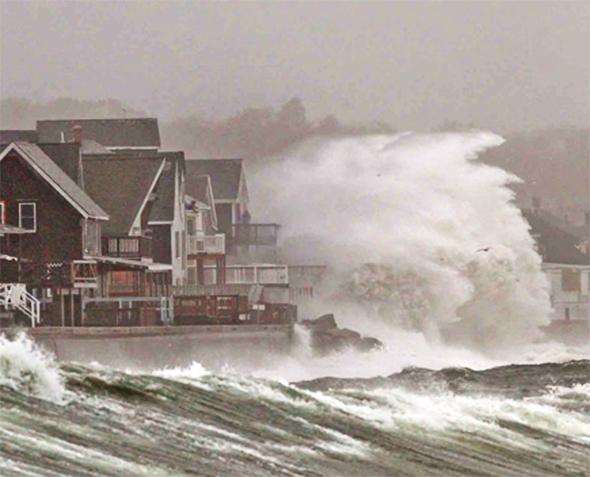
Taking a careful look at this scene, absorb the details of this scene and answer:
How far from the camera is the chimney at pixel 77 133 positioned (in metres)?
21.3

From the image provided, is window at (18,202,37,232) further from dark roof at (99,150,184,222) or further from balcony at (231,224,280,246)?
balcony at (231,224,280,246)

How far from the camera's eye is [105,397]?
1420 cm

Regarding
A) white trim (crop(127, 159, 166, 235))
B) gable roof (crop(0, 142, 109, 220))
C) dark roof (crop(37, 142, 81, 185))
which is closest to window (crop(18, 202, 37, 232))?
gable roof (crop(0, 142, 109, 220))

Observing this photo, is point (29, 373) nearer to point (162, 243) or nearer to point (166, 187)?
point (162, 243)

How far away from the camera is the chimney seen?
21297mm

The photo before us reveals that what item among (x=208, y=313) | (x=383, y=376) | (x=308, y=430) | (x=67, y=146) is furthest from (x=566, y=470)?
(x=67, y=146)

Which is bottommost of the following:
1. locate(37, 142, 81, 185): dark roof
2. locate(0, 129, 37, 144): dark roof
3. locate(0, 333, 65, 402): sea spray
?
locate(0, 333, 65, 402): sea spray

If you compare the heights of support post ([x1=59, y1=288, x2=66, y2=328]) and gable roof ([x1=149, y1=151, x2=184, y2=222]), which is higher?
gable roof ([x1=149, y1=151, x2=184, y2=222])

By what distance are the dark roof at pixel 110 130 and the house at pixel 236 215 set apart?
0.56 metres

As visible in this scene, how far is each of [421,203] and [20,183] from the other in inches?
190

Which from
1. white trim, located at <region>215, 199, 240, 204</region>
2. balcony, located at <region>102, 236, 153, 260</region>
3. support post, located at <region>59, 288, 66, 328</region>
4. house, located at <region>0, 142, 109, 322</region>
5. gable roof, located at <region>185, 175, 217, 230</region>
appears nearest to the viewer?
support post, located at <region>59, 288, 66, 328</region>

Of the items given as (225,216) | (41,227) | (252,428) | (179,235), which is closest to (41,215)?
(41,227)

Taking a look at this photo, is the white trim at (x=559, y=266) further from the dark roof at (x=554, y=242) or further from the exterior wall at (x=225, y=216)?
the exterior wall at (x=225, y=216)

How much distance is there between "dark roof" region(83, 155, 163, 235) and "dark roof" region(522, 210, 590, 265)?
4425 mm
